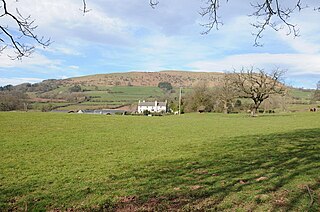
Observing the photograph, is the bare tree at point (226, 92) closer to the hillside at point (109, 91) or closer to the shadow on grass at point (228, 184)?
the hillside at point (109, 91)

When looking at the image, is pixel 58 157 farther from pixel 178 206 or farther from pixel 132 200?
pixel 178 206

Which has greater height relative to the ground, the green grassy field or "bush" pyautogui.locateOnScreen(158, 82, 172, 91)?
"bush" pyautogui.locateOnScreen(158, 82, 172, 91)

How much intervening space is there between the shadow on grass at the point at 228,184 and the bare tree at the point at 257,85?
120 ft

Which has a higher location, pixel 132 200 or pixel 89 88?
pixel 89 88

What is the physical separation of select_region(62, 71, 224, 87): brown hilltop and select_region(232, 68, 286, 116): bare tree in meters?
74.9

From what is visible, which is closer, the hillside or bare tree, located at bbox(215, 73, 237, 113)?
bare tree, located at bbox(215, 73, 237, 113)

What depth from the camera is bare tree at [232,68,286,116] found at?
147 ft

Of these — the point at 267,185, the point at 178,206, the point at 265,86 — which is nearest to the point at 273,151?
the point at 267,185

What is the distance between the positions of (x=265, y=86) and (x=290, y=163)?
3885 centimetres

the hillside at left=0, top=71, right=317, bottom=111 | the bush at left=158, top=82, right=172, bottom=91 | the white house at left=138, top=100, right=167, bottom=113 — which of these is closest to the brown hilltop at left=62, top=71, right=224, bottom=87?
the hillside at left=0, top=71, right=317, bottom=111

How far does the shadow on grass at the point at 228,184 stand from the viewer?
205 inches

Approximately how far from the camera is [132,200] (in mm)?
5609

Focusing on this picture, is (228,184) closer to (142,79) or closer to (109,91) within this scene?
(109,91)

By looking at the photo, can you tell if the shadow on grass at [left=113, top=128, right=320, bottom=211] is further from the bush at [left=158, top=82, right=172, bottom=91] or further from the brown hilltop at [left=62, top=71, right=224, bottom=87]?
the bush at [left=158, top=82, right=172, bottom=91]
